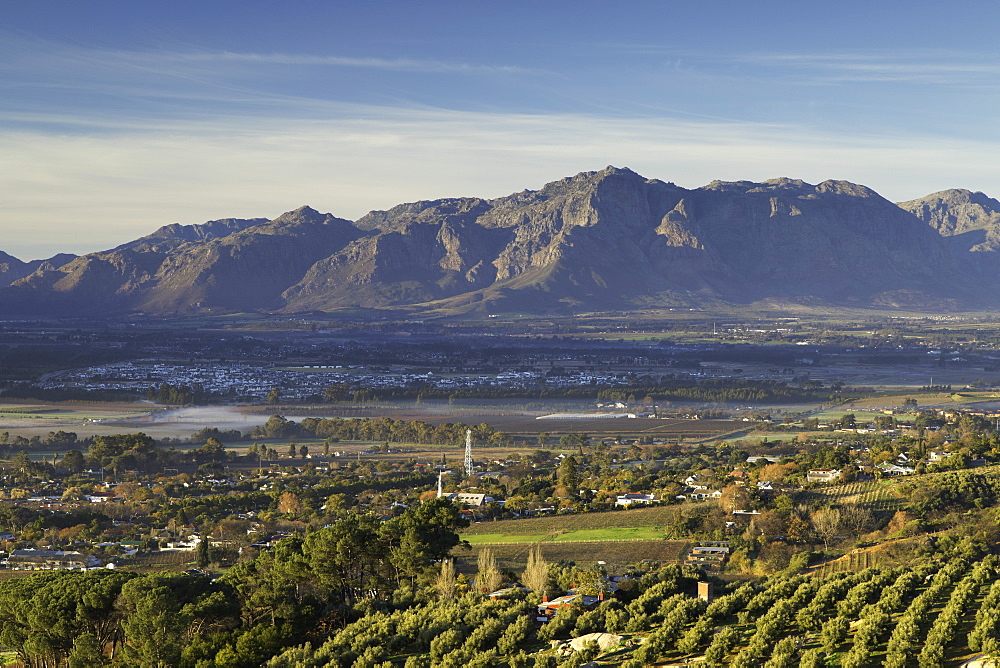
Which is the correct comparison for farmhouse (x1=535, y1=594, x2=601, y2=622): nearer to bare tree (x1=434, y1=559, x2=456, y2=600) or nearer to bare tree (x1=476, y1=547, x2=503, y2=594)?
bare tree (x1=434, y1=559, x2=456, y2=600)

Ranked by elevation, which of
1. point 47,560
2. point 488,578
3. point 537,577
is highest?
point 537,577

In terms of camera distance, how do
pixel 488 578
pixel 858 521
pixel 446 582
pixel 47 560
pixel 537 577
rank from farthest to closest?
pixel 858 521
pixel 47 560
pixel 488 578
pixel 537 577
pixel 446 582

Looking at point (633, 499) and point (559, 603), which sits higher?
point (559, 603)

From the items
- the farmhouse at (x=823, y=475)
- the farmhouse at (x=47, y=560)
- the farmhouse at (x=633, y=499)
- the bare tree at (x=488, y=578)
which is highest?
the bare tree at (x=488, y=578)

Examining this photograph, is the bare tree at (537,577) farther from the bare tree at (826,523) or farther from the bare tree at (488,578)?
the bare tree at (826,523)

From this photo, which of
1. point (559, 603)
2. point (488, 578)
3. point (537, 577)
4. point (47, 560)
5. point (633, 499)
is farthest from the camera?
point (633, 499)

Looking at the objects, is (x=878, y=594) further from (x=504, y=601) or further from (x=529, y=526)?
(x=529, y=526)

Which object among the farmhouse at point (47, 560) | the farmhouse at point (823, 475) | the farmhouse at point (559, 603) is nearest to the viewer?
the farmhouse at point (559, 603)

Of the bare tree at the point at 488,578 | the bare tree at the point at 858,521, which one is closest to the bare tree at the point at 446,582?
the bare tree at the point at 488,578

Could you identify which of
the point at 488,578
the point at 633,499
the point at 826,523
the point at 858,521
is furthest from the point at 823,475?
the point at 488,578

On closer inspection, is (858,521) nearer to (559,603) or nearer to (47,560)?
(559,603)

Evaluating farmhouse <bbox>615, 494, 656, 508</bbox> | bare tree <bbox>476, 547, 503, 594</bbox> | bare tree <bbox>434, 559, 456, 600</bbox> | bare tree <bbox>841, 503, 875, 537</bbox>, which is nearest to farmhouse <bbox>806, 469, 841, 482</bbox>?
farmhouse <bbox>615, 494, 656, 508</bbox>

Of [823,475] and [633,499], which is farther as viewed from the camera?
[823,475]
